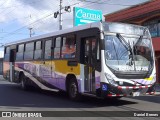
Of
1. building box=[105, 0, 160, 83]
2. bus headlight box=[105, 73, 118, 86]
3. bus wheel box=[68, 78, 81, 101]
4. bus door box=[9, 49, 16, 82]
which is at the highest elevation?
building box=[105, 0, 160, 83]

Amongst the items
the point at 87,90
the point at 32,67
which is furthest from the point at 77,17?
the point at 87,90

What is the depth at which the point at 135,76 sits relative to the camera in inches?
497

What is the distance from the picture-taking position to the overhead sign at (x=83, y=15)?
1215 inches

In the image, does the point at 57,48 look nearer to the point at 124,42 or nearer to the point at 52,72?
the point at 52,72

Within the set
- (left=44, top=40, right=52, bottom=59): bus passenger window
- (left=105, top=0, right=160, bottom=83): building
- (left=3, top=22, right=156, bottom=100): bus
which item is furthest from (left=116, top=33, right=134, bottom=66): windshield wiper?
(left=105, top=0, right=160, bottom=83): building

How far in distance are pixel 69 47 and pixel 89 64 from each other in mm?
1794

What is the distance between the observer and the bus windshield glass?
12.4 m

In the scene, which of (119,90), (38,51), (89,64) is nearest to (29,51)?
(38,51)

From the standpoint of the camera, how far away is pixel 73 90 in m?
14.3

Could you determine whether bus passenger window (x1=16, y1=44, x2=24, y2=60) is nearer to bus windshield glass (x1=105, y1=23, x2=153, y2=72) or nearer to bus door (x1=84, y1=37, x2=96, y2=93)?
bus door (x1=84, y1=37, x2=96, y2=93)

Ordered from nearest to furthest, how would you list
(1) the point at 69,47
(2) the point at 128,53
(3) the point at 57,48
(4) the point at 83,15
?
(2) the point at 128,53
(1) the point at 69,47
(3) the point at 57,48
(4) the point at 83,15

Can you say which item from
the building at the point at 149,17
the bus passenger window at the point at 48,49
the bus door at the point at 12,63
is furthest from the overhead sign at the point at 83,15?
the bus passenger window at the point at 48,49

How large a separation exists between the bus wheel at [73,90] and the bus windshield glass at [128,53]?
94.8 inches

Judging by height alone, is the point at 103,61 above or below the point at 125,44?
below
